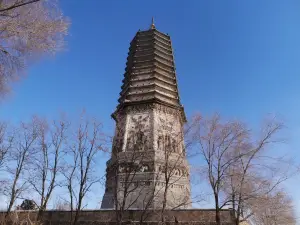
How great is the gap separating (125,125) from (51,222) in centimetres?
998

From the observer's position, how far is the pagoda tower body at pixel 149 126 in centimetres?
1933

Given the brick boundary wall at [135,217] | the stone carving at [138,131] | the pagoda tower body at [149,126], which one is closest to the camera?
the brick boundary wall at [135,217]

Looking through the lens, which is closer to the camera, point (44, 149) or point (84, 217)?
point (84, 217)

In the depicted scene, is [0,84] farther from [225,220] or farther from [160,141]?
[160,141]

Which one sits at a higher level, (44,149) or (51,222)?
(44,149)

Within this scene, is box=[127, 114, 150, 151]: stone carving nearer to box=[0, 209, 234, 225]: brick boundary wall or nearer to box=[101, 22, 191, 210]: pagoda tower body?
box=[101, 22, 191, 210]: pagoda tower body

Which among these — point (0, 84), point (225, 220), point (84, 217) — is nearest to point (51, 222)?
point (84, 217)

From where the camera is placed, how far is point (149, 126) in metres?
22.8

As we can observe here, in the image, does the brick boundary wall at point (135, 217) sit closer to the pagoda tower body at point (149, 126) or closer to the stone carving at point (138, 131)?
the pagoda tower body at point (149, 126)

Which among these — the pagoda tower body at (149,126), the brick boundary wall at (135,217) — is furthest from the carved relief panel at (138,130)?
the brick boundary wall at (135,217)

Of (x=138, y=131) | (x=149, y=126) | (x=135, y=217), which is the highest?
(x=149, y=126)

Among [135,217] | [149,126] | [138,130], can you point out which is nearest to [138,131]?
[138,130]

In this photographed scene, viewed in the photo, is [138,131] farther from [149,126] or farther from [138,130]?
[149,126]

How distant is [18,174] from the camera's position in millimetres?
17328
